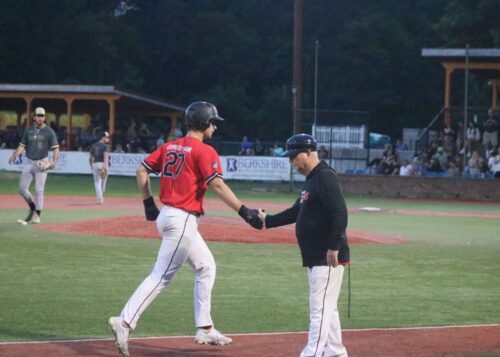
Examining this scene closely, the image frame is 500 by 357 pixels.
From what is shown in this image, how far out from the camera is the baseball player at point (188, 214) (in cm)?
955

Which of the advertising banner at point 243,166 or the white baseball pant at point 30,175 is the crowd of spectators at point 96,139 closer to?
the advertising banner at point 243,166

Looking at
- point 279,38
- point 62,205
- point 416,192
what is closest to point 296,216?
point 62,205

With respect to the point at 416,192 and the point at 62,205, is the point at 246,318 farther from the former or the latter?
the point at 416,192

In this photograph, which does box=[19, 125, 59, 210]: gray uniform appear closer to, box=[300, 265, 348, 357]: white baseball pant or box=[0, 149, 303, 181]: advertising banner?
box=[300, 265, 348, 357]: white baseball pant

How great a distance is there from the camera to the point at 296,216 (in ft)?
31.3

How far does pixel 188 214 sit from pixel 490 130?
1203 inches

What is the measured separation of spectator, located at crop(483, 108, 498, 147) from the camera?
38469 millimetres

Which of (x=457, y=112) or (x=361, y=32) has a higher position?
(x=361, y=32)

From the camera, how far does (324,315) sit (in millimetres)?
8742

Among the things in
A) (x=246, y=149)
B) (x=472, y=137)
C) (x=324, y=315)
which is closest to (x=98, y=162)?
(x=472, y=137)

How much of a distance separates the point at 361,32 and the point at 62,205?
4917cm

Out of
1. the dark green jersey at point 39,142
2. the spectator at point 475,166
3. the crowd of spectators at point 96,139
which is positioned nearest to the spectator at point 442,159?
the spectator at point 475,166

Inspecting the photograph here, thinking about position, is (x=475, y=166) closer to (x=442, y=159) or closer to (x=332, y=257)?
(x=442, y=159)

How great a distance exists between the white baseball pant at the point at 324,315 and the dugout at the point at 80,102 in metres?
40.9
